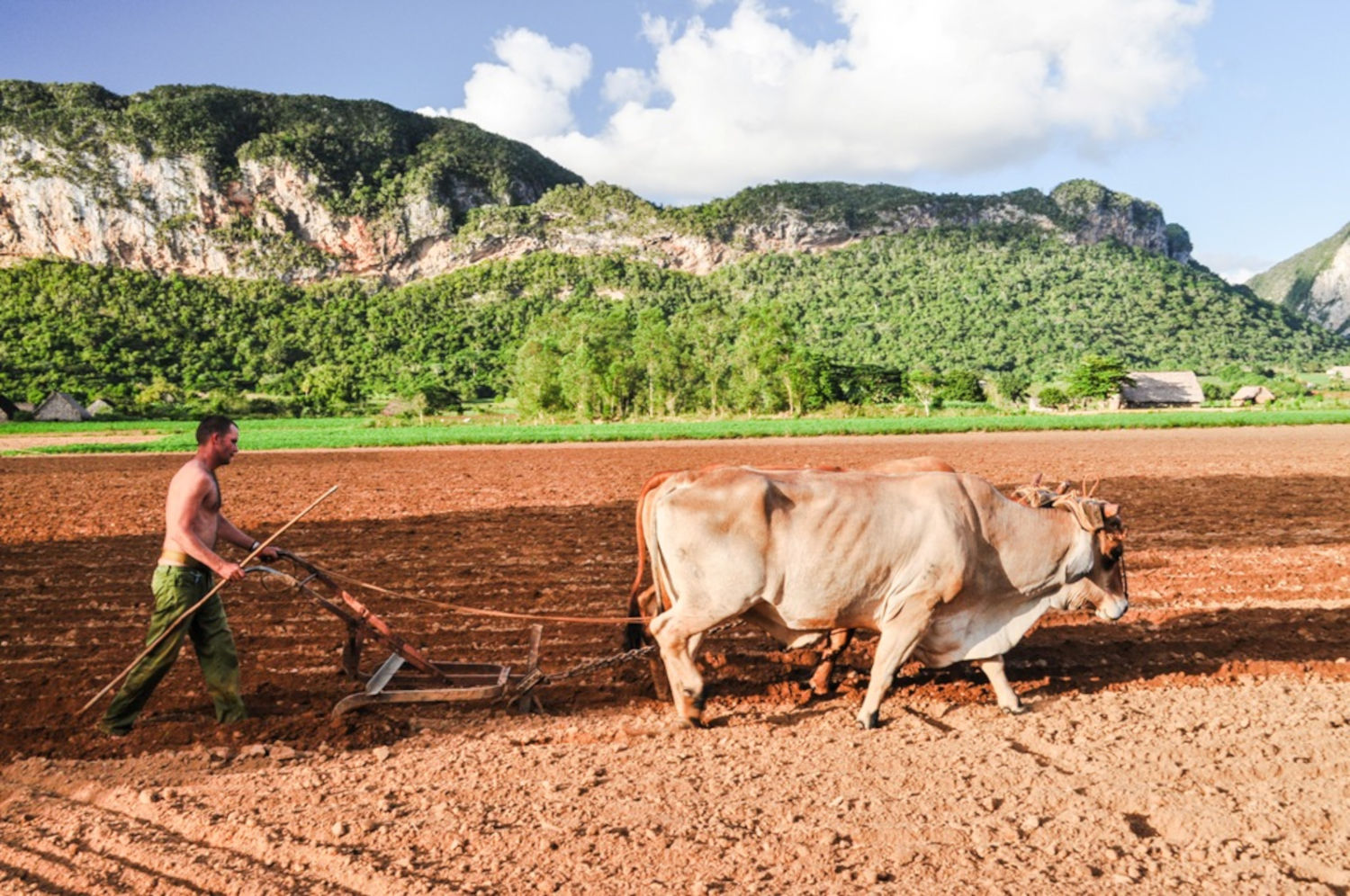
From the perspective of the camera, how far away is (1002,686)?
6.12 m

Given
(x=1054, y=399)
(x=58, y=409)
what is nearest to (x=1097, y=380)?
(x=1054, y=399)

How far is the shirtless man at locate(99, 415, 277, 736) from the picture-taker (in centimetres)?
547

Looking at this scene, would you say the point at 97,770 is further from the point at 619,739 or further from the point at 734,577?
the point at 734,577

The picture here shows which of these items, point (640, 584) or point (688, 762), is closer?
point (688, 762)

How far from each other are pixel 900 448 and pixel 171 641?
3437 cm

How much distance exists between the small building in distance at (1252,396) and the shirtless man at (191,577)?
99020 mm

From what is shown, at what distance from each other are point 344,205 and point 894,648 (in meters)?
163

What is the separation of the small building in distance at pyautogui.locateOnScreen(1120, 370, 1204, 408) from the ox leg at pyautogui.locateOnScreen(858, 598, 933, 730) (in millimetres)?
89829

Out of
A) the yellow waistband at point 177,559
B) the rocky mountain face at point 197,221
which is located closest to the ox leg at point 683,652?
the yellow waistband at point 177,559

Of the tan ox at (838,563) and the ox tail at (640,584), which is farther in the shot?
the ox tail at (640,584)

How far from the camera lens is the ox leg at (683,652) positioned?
5.72m

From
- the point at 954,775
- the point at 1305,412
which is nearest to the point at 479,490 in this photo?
the point at 954,775

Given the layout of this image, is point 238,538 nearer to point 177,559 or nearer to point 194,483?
point 177,559

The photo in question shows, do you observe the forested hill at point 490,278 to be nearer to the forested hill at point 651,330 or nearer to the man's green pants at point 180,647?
the forested hill at point 651,330
